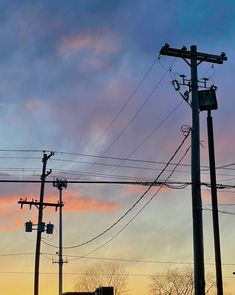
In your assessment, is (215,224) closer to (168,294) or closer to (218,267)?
(218,267)

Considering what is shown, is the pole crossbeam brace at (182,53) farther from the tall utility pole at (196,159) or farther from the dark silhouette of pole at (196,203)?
the dark silhouette of pole at (196,203)

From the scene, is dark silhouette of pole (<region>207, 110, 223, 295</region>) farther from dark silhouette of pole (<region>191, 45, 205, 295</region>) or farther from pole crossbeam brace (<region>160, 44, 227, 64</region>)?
pole crossbeam brace (<region>160, 44, 227, 64</region>)

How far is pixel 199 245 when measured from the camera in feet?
69.1

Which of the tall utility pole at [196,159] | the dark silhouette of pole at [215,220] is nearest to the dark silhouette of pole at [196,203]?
the tall utility pole at [196,159]

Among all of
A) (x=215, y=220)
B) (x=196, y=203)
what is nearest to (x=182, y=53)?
(x=196, y=203)

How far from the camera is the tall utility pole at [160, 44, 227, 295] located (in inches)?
826

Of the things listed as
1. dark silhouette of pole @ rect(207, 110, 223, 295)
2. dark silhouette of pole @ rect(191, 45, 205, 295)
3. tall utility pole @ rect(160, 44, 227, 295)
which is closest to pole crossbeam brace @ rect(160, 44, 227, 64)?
tall utility pole @ rect(160, 44, 227, 295)

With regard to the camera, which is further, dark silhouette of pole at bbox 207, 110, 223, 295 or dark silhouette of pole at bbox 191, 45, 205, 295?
dark silhouette of pole at bbox 191, 45, 205, 295

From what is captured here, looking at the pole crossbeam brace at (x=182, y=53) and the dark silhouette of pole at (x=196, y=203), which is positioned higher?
the pole crossbeam brace at (x=182, y=53)

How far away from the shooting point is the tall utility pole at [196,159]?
826 inches

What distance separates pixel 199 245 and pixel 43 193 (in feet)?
80.4

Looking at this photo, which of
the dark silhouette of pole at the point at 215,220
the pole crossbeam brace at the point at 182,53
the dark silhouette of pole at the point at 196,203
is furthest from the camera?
the pole crossbeam brace at the point at 182,53

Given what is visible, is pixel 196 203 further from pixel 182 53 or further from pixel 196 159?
pixel 182 53

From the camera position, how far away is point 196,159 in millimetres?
22062
